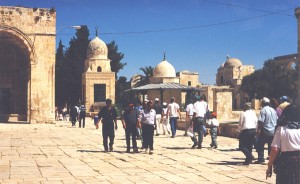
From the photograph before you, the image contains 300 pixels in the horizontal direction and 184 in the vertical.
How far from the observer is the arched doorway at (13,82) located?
25.6m

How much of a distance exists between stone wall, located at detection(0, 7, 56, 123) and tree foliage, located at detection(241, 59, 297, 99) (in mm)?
33269

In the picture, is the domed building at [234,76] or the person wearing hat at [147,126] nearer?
the person wearing hat at [147,126]

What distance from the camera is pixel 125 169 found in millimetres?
7465

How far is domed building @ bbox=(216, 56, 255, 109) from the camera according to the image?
191 feet

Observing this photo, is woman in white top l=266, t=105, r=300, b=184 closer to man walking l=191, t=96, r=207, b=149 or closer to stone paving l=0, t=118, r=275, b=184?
stone paving l=0, t=118, r=275, b=184

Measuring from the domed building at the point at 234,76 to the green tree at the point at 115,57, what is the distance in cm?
1691

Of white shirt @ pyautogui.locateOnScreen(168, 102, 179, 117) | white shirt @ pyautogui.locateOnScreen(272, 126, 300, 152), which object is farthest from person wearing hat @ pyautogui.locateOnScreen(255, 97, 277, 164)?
white shirt @ pyautogui.locateOnScreen(168, 102, 179, 117)

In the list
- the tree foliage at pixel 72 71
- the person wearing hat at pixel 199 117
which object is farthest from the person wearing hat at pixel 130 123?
the tree foliage at pixel 72 71

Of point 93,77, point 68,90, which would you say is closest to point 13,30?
point 93,77

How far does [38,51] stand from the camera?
2197 cm

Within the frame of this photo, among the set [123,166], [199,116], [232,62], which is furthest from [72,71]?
[123,166]

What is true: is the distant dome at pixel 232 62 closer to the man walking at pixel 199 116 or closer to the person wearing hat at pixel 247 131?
the man walking at pixel 199 116

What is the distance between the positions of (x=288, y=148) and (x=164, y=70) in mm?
34925

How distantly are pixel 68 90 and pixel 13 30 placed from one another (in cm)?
2225
